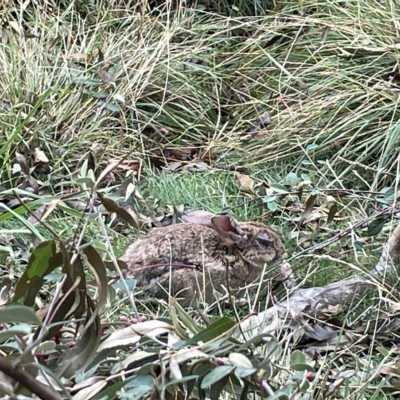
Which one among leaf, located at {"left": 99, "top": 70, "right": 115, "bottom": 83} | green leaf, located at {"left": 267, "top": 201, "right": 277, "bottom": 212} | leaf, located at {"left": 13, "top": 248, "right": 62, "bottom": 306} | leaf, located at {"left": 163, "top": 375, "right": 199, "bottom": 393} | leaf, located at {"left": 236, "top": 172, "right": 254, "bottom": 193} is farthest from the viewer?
leaf, located at {"left": 99, "top": 70, "right": 115, "bottom": 83}

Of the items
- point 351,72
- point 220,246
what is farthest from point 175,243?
point 351,72

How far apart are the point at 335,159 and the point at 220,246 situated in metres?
1.31

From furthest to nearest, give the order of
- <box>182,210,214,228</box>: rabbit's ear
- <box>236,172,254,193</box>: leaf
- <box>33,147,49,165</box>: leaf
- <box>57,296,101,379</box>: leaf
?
<box>33,147,49,165</box>: leaf < <box>236,172,254,193</box>: leaf < <box>182,210,214,228</box>: rabbit's ear < <box>57,296,101,379</box>: leaf

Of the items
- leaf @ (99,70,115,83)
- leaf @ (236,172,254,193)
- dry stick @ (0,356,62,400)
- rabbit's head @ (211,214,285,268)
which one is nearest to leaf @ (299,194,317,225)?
rabbit's head @ (211,214,285,268)

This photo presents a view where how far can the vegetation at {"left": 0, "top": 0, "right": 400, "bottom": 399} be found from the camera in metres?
3.00

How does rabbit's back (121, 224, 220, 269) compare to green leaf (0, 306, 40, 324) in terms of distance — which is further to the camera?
rabbit's back (121, 224, 220, 269)

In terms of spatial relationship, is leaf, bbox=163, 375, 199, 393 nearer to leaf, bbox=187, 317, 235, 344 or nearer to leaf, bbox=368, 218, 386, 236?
leaf, bbox=187, 317, 235, 344

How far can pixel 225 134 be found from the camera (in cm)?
509

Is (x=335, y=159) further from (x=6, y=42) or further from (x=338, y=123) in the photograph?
(x=6, y=42)

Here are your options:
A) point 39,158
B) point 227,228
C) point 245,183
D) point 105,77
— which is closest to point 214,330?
point 227,228

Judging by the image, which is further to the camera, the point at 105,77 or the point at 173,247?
the point at 105,77

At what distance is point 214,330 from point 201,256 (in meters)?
1.75

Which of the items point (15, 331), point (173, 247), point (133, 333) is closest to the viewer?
point (15, 331)

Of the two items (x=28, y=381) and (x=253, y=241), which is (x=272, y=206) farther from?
(x=28, y=381)
